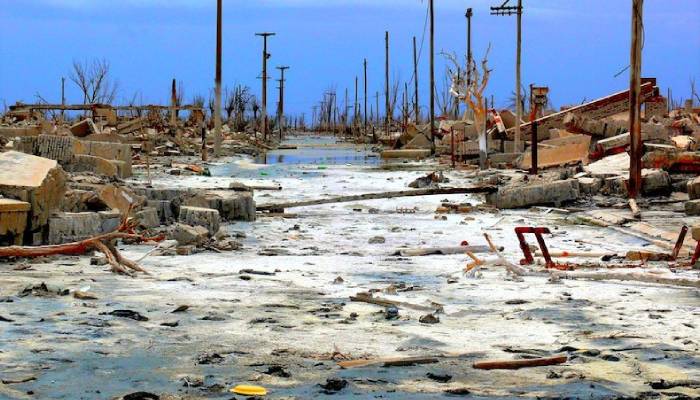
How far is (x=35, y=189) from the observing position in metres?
7.96

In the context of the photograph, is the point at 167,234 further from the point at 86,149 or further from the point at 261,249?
the point at 86,149

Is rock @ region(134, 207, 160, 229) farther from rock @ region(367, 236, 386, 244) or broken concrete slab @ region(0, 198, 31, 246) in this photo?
rock @ region(367, 236, 386, 244)

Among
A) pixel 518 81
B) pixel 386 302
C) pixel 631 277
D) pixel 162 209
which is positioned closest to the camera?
pixel 386 302

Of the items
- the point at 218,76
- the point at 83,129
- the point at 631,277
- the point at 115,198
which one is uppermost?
the point at 218,76

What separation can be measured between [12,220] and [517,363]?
512 cm

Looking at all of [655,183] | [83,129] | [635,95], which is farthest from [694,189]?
[83,129]

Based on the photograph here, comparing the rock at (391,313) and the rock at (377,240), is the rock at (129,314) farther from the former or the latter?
the rock at (377,240)

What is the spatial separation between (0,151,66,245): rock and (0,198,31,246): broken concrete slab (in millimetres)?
117

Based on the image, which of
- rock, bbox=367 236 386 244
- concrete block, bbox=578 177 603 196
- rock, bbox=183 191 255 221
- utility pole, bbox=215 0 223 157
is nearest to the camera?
rock, bbox=367 236 386 244

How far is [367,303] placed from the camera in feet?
19.3

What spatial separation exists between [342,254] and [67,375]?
482 centimetres

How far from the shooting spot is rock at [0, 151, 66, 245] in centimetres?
794

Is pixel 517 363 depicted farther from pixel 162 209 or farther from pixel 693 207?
pixel 693 207

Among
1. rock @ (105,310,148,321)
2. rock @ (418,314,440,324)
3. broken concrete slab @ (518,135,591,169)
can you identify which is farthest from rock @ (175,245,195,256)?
broken concrete slab @ (518,135,591,169)
